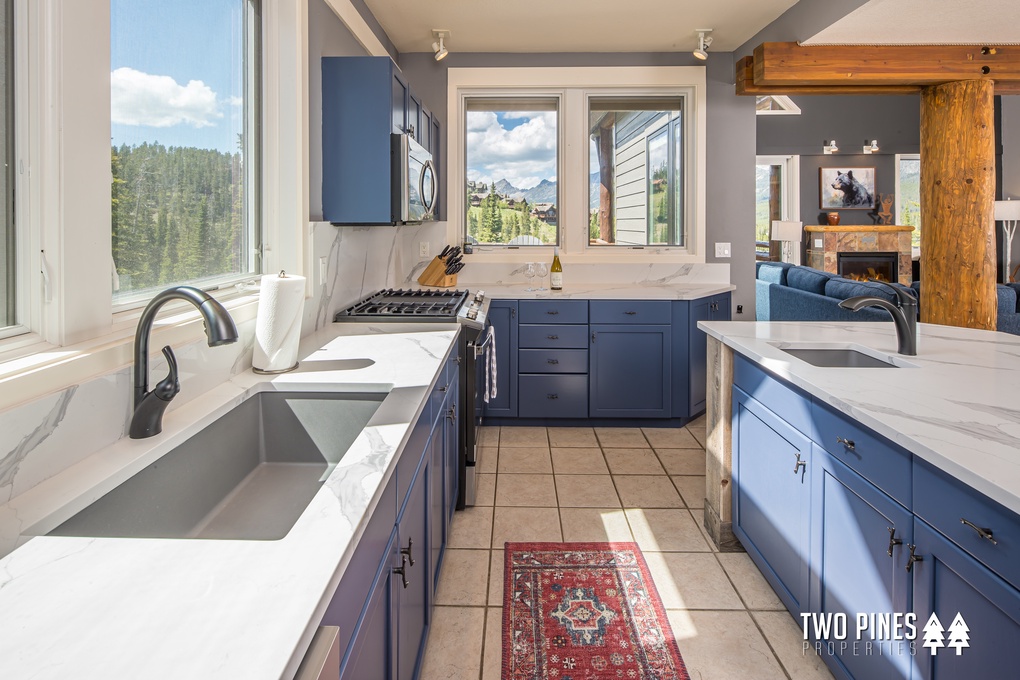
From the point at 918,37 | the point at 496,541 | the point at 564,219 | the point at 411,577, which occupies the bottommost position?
the point at 496,541

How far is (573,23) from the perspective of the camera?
409cm

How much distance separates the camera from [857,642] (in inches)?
64.2

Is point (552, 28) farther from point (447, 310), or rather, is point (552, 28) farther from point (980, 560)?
point (980, 560)

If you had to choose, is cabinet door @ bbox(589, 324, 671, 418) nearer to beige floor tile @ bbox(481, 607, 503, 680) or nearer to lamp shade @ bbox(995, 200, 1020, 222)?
beige floor tile @ bbox(481, 607, 503, 680)

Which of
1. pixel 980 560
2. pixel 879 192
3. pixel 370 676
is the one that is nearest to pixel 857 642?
pixel 980 560

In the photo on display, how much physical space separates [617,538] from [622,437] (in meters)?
1.49

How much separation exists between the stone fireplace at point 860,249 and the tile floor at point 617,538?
6191 mm

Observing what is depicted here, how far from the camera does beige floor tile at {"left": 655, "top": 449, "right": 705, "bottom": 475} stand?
3559 millimetres

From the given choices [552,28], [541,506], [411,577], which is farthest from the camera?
[552,28]

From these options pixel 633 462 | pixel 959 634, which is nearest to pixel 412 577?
pixel 959 634

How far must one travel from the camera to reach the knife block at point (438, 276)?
4504 millimetres

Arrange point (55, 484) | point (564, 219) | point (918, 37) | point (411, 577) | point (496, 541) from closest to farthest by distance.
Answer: point (55, 484)
point (411, 577)
point (496, 541)
point (918, 37)
point (564, 219)

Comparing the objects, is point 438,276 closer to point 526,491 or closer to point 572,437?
point 572,437

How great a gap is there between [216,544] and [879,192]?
35.6ft
